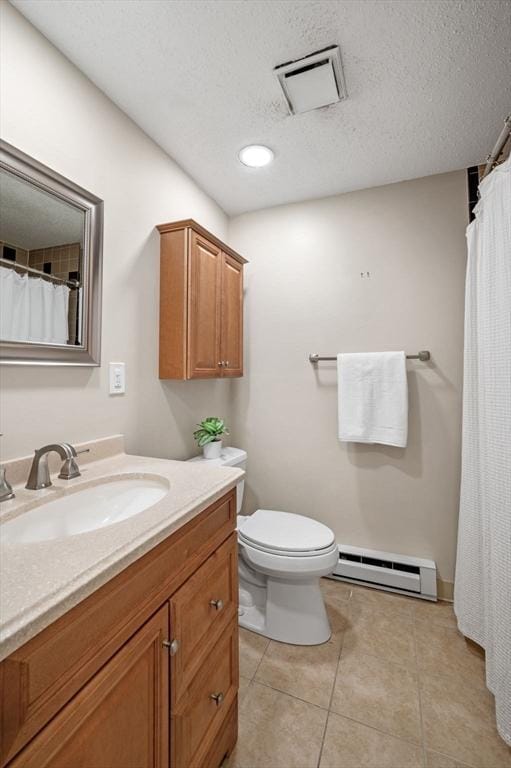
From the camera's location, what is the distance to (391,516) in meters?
1.99

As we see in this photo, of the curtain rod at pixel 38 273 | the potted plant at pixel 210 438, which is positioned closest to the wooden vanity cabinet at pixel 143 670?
the potted plant at pixel 210 438

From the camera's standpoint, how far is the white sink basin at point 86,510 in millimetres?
859

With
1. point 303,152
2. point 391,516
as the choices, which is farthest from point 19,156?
point 391,516

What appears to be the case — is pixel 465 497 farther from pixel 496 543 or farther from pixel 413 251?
pixel 413 251

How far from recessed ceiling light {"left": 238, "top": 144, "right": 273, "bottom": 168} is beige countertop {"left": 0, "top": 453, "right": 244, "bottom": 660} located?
1619 millimetres

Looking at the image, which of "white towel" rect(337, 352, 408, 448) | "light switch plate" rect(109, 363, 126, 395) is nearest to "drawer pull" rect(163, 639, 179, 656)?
"light switch plate" rect(109, 363, 126, 395)

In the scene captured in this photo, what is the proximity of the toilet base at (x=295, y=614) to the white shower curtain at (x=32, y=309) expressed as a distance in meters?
1.43

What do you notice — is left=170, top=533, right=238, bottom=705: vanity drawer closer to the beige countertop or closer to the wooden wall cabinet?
the beige countertop

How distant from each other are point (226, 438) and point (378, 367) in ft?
3.66

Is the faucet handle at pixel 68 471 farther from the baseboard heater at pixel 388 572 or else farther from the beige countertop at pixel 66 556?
the baseboard heater at pixel 388 572

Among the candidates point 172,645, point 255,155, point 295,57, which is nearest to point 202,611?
point 172,645

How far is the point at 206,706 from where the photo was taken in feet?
3.06

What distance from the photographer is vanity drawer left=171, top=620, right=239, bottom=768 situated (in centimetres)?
81

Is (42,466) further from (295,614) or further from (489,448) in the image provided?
(489,448)
